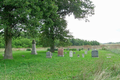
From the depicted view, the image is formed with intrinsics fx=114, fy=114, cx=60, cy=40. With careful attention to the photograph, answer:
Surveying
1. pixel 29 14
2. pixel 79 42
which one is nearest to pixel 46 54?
pixel 29 14

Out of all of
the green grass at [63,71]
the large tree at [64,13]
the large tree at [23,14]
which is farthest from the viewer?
the large tree at [64,13]

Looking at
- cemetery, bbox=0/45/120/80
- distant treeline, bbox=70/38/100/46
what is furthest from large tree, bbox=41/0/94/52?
distant treeline, bbox=70/38/100/46

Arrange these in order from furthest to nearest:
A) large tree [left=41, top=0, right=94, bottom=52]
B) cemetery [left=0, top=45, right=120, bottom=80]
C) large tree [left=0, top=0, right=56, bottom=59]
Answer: large tree [left=41, top=0, right=94, bottom=52], large tree [left=0, top=0, right=56, bottom=59], cemetery [left=0, top=45, right=120, bottom=80]

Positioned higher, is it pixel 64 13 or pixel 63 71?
pixel 64 13

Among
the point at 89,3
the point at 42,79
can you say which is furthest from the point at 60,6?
the point at 42,79

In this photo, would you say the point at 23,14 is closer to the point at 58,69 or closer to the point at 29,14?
the point at 29,14

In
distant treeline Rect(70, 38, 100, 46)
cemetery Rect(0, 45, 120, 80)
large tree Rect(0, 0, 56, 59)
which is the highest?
large tree Rect(0, 0, 56, 59)

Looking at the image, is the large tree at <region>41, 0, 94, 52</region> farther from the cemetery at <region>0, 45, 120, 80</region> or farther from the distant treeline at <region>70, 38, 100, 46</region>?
the distant treeline at <region>70, 38, 100, 46</region>

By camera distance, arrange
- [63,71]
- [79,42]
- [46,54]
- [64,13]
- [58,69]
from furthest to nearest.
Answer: [79,42] → [64,13] → [46,54] → [58,69] → [63,71]

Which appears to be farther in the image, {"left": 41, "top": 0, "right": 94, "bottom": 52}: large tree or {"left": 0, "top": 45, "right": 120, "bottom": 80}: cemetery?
{"left": 41, "top": 0, "right": 94, "bottom": 52}: large tree

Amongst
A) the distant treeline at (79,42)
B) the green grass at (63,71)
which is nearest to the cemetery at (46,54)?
the green grass at (63,71)

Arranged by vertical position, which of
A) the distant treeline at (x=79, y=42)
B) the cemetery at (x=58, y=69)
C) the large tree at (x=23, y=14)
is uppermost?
the large tree at (x=23, y=14)

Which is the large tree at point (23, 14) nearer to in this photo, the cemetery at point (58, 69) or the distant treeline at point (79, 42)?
the cemetery at point (58, 69)

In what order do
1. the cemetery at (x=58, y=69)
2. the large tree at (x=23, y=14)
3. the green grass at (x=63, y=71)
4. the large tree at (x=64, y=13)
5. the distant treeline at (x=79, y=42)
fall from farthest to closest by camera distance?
the distant treeline at (x=79, y=42), the large tree at (x=64, y=13), the large tree at (x=23, y=14), the cemetery at (x=58, y=69), the green grass at (x=63, y=71)
